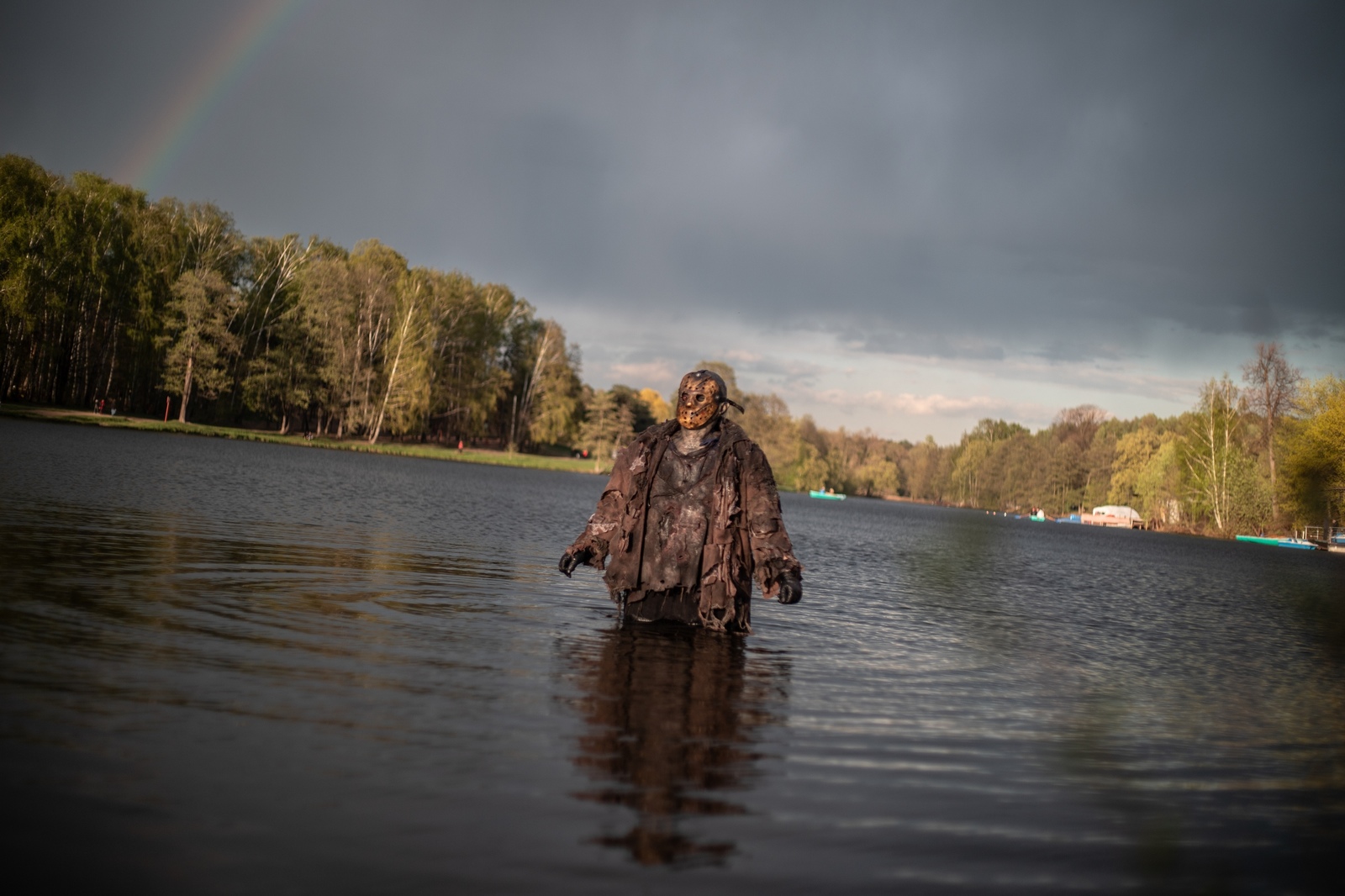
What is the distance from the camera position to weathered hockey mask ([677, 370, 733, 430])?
900cm

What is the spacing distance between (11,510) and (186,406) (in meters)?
65.5

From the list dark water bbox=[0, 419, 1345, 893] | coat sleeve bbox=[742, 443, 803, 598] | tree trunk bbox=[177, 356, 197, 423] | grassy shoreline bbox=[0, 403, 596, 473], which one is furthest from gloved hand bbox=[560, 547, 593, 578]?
tree trunk bbox=[177, 356, 197, 423]

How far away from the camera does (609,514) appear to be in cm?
892

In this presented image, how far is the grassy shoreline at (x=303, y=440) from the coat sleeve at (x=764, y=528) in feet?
192

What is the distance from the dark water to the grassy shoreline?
168 ft

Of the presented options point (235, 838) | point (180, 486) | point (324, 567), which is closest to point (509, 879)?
point (235, 838)

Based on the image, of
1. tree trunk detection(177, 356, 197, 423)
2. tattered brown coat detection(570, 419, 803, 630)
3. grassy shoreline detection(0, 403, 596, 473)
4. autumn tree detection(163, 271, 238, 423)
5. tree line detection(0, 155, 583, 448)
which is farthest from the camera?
tree trunk detection(177, 356, 197, 423)

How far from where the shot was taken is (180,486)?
22.6 meters

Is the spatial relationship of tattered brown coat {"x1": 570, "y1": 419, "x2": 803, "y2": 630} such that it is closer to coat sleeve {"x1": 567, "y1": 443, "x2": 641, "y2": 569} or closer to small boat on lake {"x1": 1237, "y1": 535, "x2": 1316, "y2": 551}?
coat sleeve {"x1": 567, "y1": 443, "x2": 641, "y2": 569}

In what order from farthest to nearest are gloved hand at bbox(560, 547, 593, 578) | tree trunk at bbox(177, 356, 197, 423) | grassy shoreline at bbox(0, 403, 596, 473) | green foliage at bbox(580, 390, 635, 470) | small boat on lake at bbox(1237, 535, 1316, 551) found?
green foliage at bbox(580, 390, 635, 470)
small boat on lake at bbox(1237, 535, 1316, 551)
tree trunk at bbox(177, 356, 197, 423)
grassy shoreline at bbox(0, 403, 596, 473)
gloved hand at bbox(560, 547, 593, 578)

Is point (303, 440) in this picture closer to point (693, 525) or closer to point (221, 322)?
point (221, 322)

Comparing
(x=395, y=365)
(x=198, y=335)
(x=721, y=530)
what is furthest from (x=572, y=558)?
(x=395, y=365)

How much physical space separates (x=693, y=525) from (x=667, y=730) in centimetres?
298

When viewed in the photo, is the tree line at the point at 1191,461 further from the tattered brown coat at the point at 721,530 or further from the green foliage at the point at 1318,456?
the tattered brown coat at the point at 721,530
